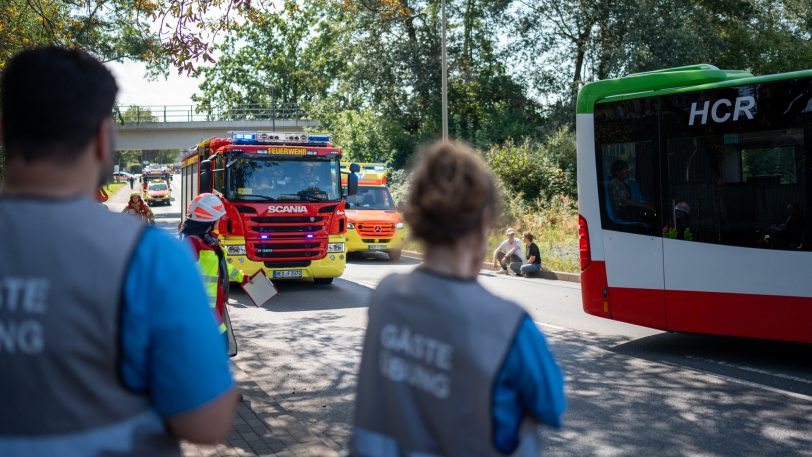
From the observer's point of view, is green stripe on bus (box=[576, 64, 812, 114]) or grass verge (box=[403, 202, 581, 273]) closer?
green stripe on bus (box=[576, 64, 812, 114])

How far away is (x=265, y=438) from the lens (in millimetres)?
5422

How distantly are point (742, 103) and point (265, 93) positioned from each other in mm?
61827

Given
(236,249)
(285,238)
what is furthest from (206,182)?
(285,238)

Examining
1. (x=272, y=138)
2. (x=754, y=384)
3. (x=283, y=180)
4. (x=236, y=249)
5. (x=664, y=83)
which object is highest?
(x=272, y=138)

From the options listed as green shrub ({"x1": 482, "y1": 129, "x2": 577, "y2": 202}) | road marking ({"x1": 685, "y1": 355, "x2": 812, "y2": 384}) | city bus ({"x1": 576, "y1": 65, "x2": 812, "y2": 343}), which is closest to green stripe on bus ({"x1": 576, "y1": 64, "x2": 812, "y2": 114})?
city bus ({"x1": 576, "y1": 65, "x2": 812, "y2": 343})

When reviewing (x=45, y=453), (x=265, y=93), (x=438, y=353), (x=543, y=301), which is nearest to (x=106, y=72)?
(x=45, y=453)

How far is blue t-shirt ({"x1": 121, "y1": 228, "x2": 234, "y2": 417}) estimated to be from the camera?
5.81 feet

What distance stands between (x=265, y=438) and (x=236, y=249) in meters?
9.21

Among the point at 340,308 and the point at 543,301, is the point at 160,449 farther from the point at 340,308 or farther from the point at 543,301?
the point at 543,301

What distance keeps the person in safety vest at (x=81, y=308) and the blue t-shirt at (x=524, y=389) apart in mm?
667

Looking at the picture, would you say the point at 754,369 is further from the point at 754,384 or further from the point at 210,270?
the point at 210,270

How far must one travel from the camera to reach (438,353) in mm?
2039

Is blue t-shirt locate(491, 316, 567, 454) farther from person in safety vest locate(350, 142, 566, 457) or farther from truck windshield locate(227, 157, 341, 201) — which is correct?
truck windshield locate(227, 157, 341, 201)

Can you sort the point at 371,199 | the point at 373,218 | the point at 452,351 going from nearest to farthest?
the point at 452,351 < the point at 373,218 < the point at 371,199
